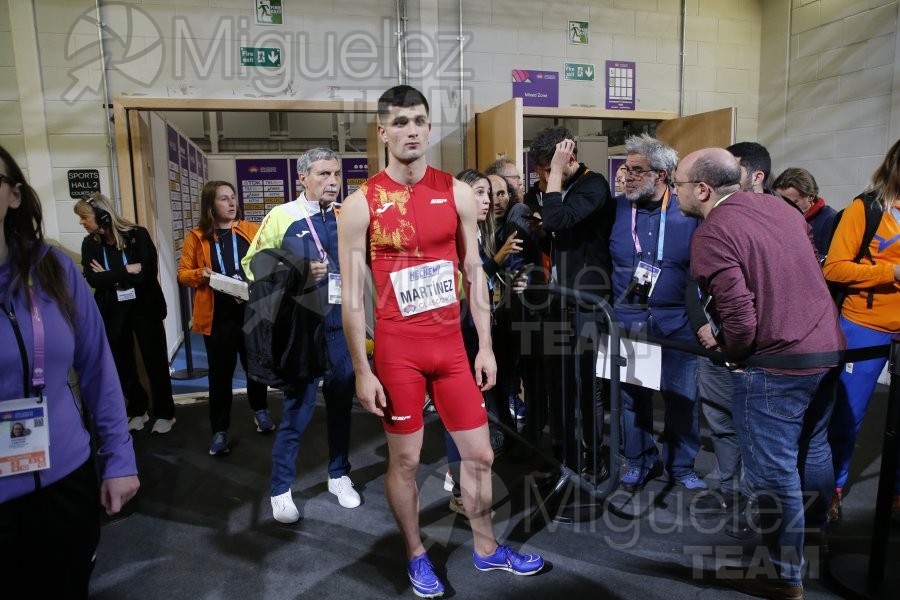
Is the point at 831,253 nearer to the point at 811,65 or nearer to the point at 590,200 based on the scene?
the point at 590,200

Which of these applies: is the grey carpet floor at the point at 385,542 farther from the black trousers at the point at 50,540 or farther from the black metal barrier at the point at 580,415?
the black trousers at the point at 50,540

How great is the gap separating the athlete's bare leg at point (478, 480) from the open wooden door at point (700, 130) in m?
3.66

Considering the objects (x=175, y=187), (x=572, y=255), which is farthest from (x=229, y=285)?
(x=175, y=187)

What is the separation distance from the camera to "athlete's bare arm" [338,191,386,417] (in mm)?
1878

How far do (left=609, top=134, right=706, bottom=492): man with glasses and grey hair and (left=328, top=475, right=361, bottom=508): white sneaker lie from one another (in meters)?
1.28

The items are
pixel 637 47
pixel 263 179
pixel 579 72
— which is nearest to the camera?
pixel 579 72

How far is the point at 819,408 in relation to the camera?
2035 millimetres

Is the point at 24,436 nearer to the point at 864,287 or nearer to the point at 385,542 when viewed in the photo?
the point at 385,542

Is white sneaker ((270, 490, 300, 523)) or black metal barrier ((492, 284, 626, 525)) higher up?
black metal barrier ((492, 284, 626, 525))

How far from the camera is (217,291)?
351 cm

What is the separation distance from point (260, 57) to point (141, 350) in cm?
225

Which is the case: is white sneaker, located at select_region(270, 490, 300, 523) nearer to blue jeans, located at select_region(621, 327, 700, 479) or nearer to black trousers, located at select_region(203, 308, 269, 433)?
black trousers, located at select_region(203, 308, 269, 433)

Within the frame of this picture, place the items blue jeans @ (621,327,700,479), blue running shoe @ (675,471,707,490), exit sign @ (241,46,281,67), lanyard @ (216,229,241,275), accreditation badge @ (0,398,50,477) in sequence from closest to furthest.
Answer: accreditation badge @ (0,398,50,477) < blue jeans @ (621,327,700,479) < blue running shoe @ (675,471,707,490) < lanyard @ (216,229,241,275) < exit sign @ (241,46,281,67)

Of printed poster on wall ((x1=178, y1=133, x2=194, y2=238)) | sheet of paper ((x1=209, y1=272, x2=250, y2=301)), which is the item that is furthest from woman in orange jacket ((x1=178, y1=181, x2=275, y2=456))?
printed poster on wall ((x1=178, y1=133, x2=194, y2=238))
